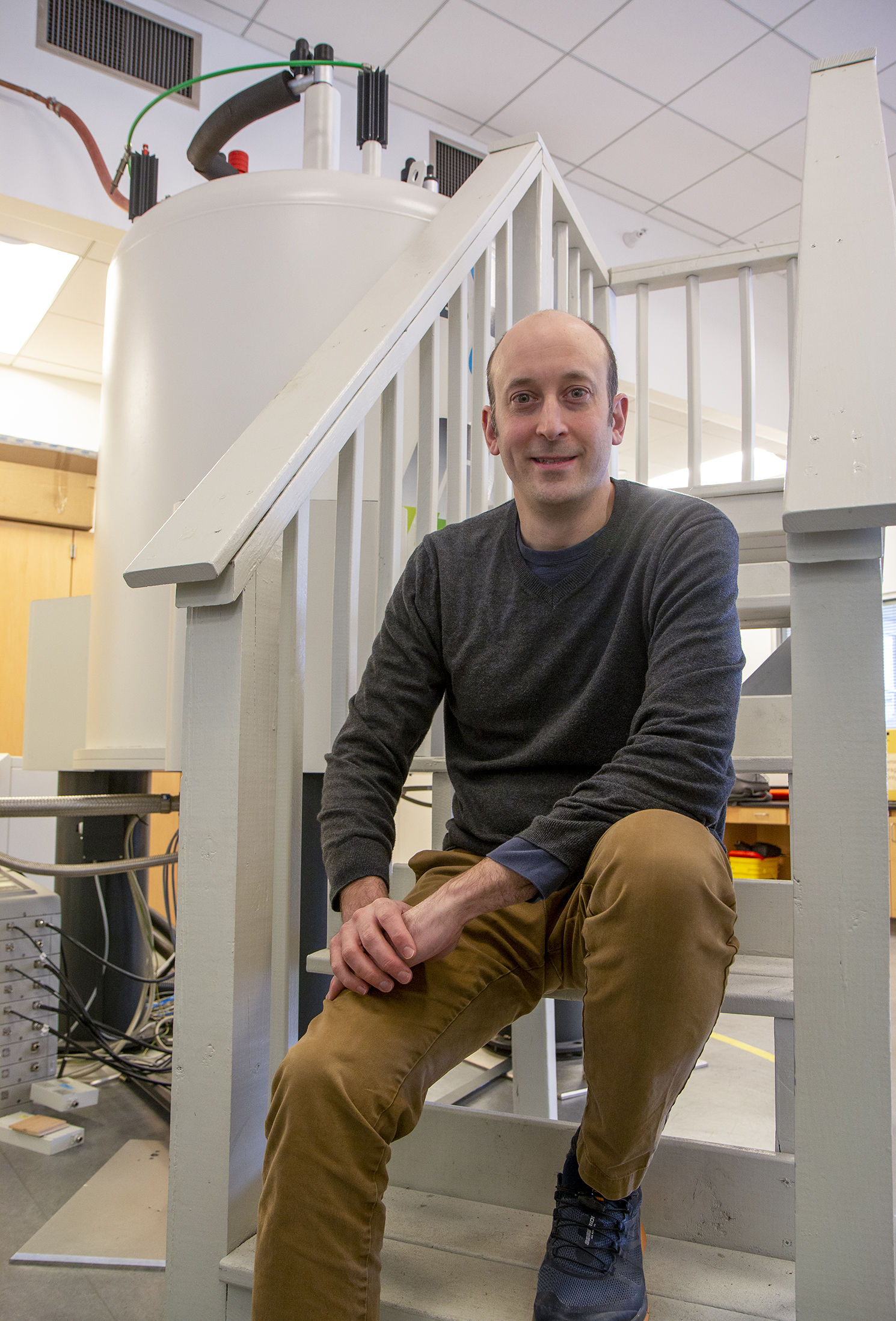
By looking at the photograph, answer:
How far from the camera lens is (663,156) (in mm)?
3832

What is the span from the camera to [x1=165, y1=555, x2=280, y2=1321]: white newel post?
0.82m

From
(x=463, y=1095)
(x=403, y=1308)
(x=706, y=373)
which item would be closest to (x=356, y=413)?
(x=403, y=1308)

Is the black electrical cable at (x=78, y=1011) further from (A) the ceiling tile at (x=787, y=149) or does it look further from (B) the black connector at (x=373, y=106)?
(A) the ceiling tile at (x=787, y=149)

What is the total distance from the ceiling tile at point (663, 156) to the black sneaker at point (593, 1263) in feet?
12.9

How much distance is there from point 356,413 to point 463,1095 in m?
1.60

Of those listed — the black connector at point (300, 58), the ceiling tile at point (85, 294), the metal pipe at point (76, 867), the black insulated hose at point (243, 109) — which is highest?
the ceiling tile at point (85, 294)

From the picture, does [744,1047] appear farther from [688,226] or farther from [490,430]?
[688,226]

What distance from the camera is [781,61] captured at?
3.33 m

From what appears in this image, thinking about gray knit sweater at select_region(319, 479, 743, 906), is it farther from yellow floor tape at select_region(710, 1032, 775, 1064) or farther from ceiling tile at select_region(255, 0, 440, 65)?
ceiling tile at select_region(255, 0, 440, 65)

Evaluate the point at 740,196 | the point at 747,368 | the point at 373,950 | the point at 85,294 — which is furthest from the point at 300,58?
the point at 740,196

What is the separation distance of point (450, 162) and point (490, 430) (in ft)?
9.62

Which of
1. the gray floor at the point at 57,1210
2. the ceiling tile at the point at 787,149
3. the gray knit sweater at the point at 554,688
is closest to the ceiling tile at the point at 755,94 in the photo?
the ceiling tile at the point at 787,149

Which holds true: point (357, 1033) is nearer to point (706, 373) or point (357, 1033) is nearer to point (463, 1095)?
point (463, 1095)

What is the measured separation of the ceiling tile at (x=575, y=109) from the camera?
338cm
